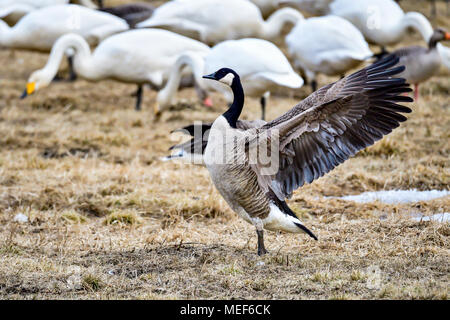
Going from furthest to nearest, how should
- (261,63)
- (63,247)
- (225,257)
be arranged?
(261,63)
(63,247)
(225,257)

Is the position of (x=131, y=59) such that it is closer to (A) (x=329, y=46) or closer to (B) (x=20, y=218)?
(A) (x=329, y=46)

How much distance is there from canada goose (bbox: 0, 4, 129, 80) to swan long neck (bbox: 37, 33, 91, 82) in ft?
2.51

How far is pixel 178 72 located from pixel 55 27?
100 inches

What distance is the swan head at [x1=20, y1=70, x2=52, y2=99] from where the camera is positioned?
9.50 metres

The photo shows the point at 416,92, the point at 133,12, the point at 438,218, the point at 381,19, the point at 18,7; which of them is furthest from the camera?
the point at 133,12

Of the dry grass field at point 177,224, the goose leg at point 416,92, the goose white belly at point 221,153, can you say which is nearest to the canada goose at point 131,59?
the dry grass field at point 177,224

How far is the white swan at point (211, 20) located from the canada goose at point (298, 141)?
6313 millimetres

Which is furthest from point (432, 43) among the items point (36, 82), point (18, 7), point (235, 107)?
point (18, 7)

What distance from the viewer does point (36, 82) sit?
9625mm

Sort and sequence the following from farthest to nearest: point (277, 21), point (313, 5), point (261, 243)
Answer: point (313, 5), point (277, 21), point (261, 243)

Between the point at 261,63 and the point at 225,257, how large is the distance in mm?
3392

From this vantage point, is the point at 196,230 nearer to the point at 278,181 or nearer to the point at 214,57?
the point at 278,181

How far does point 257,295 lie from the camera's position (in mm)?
3924
